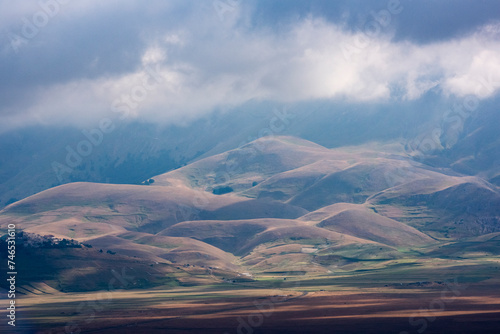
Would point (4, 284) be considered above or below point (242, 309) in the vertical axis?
above

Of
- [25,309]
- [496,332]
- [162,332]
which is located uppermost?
[25,309]

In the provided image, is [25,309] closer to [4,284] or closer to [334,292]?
[4,284]

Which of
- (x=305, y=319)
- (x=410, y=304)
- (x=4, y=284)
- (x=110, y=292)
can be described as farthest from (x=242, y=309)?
(x=4, y=284)

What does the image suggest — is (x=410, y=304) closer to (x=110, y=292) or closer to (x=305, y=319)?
(x=305, y=319)

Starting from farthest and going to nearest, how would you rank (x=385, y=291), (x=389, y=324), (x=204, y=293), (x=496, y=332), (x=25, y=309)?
(x=204, y=293) < (x=385, y=291) < (x=25, y=309) < (x=389, y=324) < (x=496, y=332)

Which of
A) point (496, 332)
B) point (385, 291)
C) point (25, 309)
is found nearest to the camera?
point (496, 332)

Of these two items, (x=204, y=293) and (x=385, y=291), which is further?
(x=204, y=293)

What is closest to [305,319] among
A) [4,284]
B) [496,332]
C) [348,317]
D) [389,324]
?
[348,317]

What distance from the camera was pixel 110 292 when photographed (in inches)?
7820

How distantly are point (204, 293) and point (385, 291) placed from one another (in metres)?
51.7

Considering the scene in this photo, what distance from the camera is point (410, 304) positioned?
14562 centimetres

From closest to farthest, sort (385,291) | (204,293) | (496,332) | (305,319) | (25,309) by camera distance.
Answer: (496,332) < (305,319) < (25,309) < (385,291) < (204,293)

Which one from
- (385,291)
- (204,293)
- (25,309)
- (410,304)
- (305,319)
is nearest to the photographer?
(305,319)

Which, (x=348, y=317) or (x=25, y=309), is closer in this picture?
(x=348, y=317)
